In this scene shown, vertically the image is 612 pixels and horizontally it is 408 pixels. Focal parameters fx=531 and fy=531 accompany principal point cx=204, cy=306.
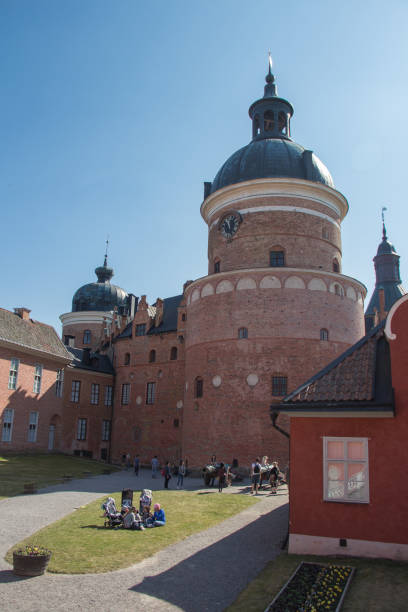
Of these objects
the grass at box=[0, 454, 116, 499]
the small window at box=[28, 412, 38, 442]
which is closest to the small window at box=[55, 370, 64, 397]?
the small window at box=[28, 412, 38, 442]

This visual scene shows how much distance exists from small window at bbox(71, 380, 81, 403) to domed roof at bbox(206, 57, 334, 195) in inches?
716

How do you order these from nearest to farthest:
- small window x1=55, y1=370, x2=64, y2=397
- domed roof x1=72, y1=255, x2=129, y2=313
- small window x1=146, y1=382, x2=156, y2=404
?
small window x1=55, y1=370, x2=64, y2=397, small window x1=146, y1=382, x2=156, y2=404, domed roof x1=72, y1=255, x2=129, y2=313

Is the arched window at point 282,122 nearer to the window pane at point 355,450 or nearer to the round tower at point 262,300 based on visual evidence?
the round tower at point 262,300

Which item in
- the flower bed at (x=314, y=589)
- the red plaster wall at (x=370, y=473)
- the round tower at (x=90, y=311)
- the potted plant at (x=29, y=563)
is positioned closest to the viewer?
the flower bed at (x=314, y=589)

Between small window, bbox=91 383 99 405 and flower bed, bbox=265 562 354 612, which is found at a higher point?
small window, bbox=91 383 99 405

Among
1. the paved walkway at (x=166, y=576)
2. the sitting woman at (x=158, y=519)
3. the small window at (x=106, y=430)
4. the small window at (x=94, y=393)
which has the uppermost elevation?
the small window at (x=94, y=393)

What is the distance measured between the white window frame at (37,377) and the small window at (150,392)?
8.94 meters

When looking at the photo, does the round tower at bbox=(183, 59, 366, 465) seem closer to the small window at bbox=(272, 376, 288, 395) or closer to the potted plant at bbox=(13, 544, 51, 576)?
the small window at bbox=(272, 376, 288, 395)

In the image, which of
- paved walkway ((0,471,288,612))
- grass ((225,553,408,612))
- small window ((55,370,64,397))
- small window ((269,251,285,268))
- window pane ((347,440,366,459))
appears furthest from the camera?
small window ((55,370,64,397))

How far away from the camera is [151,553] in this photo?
40.8 ft

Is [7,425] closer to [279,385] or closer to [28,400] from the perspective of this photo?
[28,400]

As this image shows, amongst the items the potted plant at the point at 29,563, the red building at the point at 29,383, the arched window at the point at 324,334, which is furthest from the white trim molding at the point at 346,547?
the red building at the point at 29,383

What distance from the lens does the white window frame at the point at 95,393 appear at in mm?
43719

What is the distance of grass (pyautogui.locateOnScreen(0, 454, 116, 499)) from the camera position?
23408 millimetres
